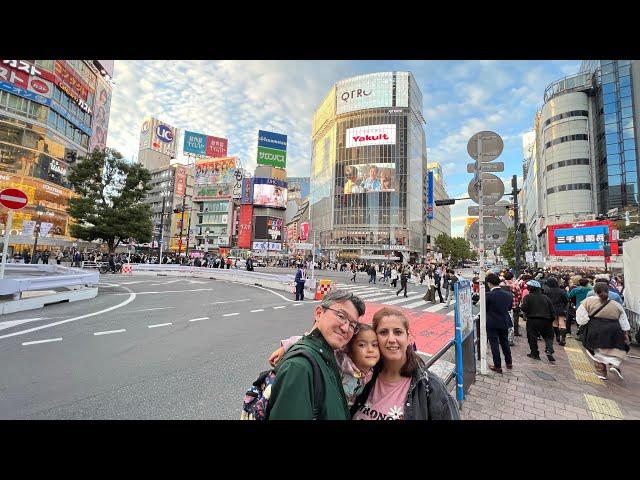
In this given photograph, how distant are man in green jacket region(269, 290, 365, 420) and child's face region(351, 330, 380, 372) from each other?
90mm

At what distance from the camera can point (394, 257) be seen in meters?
62.3

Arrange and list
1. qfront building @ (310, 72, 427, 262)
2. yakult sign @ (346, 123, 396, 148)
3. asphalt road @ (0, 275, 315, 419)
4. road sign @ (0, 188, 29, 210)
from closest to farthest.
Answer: asphalt road @ (0, 275, 315, 419)
road sign @ (0, 188, 29, 210)
qfront building @ (310, 72, 427, 262)
yakult sign @ (346, 123, 396, 148)

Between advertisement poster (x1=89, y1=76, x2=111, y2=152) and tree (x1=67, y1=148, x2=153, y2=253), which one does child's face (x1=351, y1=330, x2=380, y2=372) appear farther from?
advertisement poster (x1=89, y1=76, x2=111, y2=152)

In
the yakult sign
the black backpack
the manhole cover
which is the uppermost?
the yakult sign

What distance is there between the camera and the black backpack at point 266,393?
54.3 inches

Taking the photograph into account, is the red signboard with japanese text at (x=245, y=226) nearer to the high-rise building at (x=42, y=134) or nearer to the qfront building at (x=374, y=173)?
the qfront building at (x=374, y=173)

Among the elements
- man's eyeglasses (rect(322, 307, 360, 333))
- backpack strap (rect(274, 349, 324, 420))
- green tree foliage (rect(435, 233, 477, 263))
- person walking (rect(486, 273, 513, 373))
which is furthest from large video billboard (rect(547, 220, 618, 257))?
backpack strap (rect(274, 349, 324, 420))

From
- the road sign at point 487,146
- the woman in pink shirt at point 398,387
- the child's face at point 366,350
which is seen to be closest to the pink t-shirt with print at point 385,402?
the woman in pink shirt at point 398,387

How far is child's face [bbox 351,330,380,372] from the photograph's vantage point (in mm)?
1766

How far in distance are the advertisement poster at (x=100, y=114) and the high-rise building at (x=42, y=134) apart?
2917 millimetres

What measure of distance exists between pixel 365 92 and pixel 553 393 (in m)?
75.8

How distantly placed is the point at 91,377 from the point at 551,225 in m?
61.9

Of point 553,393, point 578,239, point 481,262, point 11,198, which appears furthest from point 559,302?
point 578,239

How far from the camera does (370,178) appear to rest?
66438 mm
